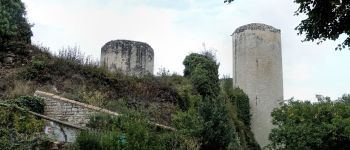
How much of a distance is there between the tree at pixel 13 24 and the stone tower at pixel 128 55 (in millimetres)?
4046

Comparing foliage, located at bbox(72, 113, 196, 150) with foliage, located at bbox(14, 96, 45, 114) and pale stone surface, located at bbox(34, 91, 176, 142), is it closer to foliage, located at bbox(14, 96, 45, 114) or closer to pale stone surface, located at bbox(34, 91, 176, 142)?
pale stone surface, located at bbox(34, 91, 176, 142)

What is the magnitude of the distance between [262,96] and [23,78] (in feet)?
56.4

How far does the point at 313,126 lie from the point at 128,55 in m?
8.41

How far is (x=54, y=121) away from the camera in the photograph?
13.7 metres

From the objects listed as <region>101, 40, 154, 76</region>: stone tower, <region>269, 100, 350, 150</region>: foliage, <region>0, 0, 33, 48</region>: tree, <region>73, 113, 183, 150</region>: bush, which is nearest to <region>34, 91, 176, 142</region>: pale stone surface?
<region>73, 113, 183, 150</region>: bush

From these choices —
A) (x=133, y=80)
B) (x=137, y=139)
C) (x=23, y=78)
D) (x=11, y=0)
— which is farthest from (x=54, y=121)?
(x=11, y=0)

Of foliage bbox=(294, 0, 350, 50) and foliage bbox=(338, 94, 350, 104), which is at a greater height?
foliage bbox=(294, 0, 350, 50)

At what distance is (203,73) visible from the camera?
22969 millimetres

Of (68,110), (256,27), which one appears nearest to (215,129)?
(68,110)

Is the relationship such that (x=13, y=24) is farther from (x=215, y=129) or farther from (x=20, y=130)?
(x=215, y=129)

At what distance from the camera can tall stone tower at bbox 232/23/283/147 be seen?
3170 cm

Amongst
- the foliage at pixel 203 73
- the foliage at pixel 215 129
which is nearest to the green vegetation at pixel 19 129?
the foliage at pixel 215 129

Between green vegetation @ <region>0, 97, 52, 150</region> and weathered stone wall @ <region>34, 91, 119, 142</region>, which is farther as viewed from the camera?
weathered stone wall @ <region>34, 91, 119, 142</region>

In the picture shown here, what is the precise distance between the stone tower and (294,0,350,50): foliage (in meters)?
14.4
